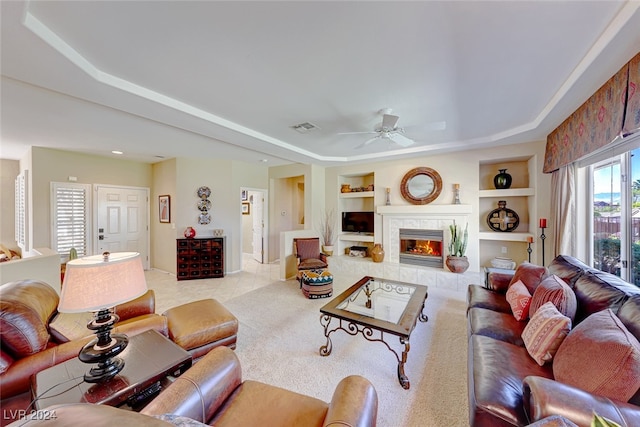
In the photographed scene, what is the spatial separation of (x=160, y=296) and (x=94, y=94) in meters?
3.03

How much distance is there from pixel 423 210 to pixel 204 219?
15.1 feet

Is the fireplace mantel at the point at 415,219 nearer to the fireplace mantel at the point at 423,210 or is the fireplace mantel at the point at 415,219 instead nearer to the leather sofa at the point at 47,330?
the fireplace mantel at the point at 423,210

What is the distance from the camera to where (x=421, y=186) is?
463 cm

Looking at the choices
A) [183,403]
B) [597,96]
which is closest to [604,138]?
[597,96]

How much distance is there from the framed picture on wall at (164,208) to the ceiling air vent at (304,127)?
364cm

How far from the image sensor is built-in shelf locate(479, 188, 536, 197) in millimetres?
3824

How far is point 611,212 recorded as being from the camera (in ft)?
8.32

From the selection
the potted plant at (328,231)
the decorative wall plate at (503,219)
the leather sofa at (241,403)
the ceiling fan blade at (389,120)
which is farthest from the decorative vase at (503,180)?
the leather sofa at (241,403)

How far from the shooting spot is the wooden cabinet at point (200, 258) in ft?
15.5

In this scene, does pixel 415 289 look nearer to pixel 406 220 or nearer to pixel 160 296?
pixel 406 220

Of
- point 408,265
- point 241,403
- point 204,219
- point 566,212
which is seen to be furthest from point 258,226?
point 566,212

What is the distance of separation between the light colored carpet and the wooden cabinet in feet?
6.19

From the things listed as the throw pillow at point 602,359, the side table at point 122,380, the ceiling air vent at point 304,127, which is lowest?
the side table at point 122,380

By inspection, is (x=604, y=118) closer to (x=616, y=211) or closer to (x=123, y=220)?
(x=616, y=211)
